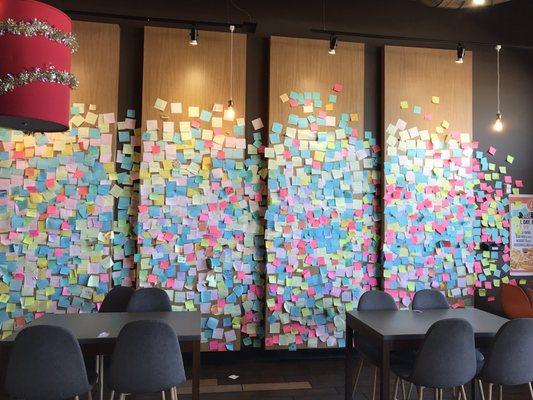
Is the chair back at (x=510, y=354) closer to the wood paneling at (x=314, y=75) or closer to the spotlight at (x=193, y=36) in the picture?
the wood paneling at (x=314, y=75)

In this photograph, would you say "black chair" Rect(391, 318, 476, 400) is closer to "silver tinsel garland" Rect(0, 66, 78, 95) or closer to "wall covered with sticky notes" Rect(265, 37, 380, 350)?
"wall covered with sticky notes" Rect(265, 37, 380, 350)

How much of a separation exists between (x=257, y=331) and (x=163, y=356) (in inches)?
88.2

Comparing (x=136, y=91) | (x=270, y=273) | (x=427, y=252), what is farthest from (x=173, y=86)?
(x=427, y=252)

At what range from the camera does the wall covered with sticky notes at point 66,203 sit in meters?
4.37

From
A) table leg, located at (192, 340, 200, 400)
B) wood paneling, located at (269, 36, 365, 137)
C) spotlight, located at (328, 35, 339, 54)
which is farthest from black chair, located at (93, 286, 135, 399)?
spotlight, located at (328, 35, 339, 54)

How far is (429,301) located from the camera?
3.97 meters

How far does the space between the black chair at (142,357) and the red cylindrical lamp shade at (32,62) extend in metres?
1.22

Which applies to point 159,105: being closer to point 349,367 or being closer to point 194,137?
point 194,137

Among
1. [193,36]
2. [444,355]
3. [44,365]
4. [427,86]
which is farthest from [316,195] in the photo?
[44,365]

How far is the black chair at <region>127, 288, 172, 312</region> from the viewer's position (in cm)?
363

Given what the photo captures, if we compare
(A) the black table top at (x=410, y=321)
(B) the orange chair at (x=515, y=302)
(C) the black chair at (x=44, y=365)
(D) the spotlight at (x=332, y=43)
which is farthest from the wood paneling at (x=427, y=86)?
(C) the black chair at (x=44, y=365)

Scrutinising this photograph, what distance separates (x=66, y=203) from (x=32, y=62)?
8.53 ft

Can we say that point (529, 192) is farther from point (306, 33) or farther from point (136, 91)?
point (136, 91)

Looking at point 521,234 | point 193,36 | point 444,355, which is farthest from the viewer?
point 521,234
